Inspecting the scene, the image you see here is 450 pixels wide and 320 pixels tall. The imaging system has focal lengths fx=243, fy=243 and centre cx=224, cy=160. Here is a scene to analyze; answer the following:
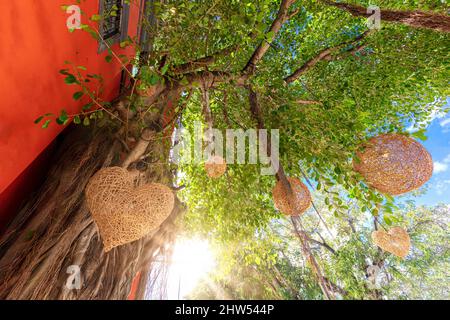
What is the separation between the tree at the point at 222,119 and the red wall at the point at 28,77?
0.28 meters

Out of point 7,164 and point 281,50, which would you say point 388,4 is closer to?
point 281,50

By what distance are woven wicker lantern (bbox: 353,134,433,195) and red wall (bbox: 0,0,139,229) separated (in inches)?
121

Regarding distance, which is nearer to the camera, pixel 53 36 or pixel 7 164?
pixel 7 164

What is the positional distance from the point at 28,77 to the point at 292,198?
281cm

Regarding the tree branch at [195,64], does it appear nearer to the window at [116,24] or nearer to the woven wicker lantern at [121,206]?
the window at [116,24]

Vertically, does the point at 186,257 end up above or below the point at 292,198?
below

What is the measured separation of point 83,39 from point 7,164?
→ 1748 mm

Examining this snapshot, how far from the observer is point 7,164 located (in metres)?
2.12

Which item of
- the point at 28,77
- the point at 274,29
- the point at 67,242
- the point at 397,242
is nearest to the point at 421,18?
the point at 274,29

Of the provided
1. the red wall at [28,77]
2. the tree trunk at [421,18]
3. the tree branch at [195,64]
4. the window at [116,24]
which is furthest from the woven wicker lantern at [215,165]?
the window at [116,24]

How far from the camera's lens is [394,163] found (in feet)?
7.65

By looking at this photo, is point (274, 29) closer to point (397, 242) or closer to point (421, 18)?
point (421, 18)
